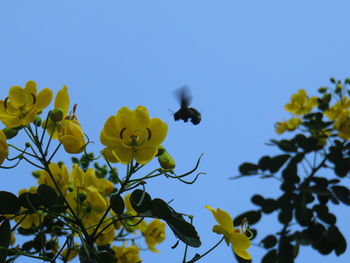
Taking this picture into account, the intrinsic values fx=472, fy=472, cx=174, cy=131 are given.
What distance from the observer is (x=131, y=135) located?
5.01 feet

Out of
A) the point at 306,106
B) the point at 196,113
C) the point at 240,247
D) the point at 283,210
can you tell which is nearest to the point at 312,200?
the point at 283,210

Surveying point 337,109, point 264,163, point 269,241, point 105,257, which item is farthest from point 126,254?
point 337,109

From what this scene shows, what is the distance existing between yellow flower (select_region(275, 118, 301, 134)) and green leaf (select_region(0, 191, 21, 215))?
2.99 meters

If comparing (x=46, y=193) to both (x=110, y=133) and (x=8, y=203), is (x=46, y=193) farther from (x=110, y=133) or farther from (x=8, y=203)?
(x=110, y=133)

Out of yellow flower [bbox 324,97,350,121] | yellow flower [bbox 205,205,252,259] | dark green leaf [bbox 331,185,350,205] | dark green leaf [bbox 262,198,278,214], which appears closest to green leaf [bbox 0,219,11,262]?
yellow flower [bbox 205,205,252,259]

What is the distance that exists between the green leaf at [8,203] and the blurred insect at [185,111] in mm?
741

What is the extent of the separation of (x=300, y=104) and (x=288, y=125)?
251mm

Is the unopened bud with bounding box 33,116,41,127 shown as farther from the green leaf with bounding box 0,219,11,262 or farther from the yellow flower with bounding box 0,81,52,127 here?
the green leaf with bounding box 0,219,11,262

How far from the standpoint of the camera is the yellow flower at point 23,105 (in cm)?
154

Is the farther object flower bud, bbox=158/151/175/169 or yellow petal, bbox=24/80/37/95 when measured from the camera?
yellow petal, bbox=24/80/37/95

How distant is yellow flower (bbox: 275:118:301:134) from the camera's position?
4.00 metres

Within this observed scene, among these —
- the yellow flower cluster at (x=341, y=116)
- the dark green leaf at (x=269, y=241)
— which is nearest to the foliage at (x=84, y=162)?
the dark green leaf at (x=269, y=241)

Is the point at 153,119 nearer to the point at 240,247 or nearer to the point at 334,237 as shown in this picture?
the point at 240,247

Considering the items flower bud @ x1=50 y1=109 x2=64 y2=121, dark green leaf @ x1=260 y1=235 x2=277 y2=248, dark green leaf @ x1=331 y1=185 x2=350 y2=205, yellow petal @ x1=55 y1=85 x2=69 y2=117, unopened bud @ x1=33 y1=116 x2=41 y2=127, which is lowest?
flower bud @ x1=50 y1=109 x2=64 y2=121
